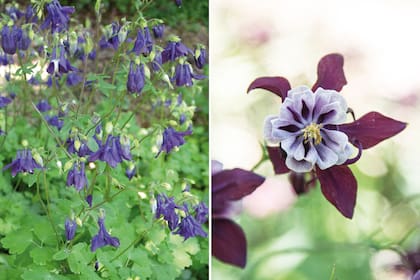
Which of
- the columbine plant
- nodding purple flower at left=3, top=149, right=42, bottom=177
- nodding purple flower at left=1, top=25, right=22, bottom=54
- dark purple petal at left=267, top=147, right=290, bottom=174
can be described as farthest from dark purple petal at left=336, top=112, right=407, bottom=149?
nodding purple flower at left=1, top=25, right=22, bottom=54

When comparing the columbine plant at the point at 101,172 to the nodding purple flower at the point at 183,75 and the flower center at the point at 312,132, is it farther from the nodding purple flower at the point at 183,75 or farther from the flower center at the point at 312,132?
the flower center at the point at 312,132

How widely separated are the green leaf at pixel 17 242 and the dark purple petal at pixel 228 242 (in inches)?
34.3

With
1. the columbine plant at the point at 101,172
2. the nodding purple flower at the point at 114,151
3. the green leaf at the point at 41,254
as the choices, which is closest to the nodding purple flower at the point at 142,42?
the columbine plant at the point at 101,172

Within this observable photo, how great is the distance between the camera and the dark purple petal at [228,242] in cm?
111

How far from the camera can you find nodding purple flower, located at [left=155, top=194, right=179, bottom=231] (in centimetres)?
164

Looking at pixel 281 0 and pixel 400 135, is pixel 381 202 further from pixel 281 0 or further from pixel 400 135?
pixel 281 0

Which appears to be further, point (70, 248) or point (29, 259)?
point (29, 259)

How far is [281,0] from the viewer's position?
1094 millimetres

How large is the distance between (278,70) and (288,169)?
15 centimetres

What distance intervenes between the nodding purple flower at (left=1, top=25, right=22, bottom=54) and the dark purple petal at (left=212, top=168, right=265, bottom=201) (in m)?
0.97

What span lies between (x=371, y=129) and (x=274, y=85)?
16 centimetres

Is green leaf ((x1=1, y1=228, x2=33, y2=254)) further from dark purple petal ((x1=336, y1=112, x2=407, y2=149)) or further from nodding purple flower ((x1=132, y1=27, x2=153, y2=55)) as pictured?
dark purple petal ((x1=336, y1=112, x2=407, y2=149))

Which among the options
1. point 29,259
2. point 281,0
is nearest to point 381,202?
point 281,0

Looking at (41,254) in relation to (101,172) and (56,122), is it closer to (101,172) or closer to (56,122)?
(101,172)
